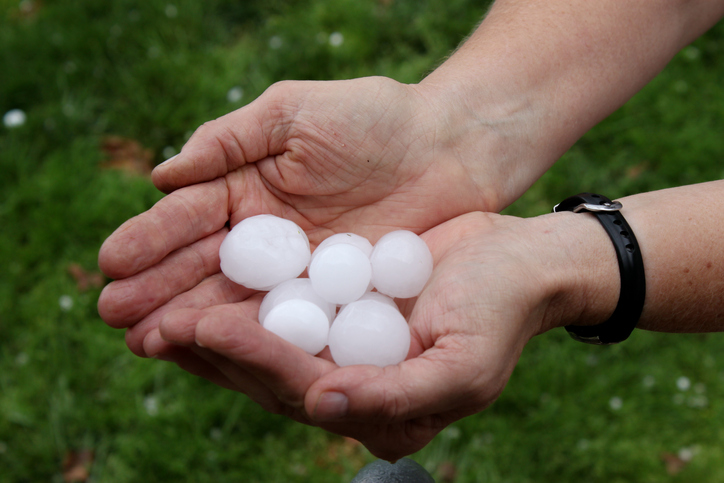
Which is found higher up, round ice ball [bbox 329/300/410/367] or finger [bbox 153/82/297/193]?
finger [bbox 153/82/297/193]

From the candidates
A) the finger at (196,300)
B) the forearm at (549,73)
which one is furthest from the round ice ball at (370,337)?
the forearm at (549,73)

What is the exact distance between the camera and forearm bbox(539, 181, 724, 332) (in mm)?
1570

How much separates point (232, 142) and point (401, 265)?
66cm

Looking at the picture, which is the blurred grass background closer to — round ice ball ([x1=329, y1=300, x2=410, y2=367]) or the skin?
the skin

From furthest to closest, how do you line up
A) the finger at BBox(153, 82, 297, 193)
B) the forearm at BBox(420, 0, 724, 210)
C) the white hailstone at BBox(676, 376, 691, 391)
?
the white hailstone at BBox(676, 376, 691, 391)
the forearm at BBox(420, 0, 724, 210)
the finger at BBox(153, 82, 297, 193)

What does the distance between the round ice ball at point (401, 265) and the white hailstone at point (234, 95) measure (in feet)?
5.62

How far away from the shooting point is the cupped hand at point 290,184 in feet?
5.31

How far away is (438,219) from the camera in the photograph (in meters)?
1.95

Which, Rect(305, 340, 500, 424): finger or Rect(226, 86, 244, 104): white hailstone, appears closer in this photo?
Rect(305, 340, 500, 424): finger

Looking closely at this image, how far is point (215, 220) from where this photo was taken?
1.81 metres

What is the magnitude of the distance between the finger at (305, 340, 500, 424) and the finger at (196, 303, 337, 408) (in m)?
0.06

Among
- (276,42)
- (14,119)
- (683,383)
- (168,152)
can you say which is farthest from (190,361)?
(276,42)

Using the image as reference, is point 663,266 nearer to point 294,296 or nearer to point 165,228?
point 294,296

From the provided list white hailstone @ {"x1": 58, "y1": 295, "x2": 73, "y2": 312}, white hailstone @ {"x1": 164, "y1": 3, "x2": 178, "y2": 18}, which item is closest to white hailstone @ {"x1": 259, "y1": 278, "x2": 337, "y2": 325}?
white hailstone @ {"x1": 58, "y1": 295, "x2": 73, "y2": 312}
